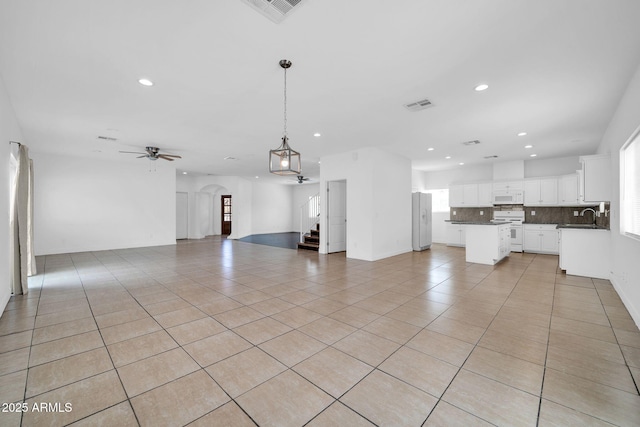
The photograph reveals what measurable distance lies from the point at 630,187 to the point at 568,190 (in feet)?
16.5

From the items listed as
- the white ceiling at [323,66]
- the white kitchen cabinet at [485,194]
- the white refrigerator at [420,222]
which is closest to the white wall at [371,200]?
the white refrigerator at [420,222]

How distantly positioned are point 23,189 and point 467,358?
21.8ft

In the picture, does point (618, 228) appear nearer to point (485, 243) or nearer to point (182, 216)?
point (485, 243)

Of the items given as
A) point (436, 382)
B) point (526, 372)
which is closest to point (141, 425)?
point (436, 382)

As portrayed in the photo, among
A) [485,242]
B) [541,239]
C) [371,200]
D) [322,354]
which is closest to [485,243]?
[485,242]

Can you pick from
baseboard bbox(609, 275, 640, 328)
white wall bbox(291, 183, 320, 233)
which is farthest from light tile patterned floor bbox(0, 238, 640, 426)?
white wall bbox(291, 183, 320, 233)

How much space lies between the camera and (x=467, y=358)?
2334 mm

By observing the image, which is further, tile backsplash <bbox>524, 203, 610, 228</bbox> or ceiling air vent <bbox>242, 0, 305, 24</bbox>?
tile backsplash <bbox>524, 203, 610, 228</bbox>

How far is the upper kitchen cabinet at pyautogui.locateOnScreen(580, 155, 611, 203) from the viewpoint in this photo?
4750 mm

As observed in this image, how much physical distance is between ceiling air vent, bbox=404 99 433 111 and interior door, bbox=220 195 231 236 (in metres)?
11.6

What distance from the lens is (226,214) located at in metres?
14.3

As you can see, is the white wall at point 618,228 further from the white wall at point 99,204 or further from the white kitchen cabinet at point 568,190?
the white wall at point 99,204

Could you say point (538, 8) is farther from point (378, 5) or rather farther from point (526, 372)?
point (526, 372)

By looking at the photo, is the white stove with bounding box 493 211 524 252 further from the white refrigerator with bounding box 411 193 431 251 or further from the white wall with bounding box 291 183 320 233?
the white wall with bounding box 291 183 320 233
